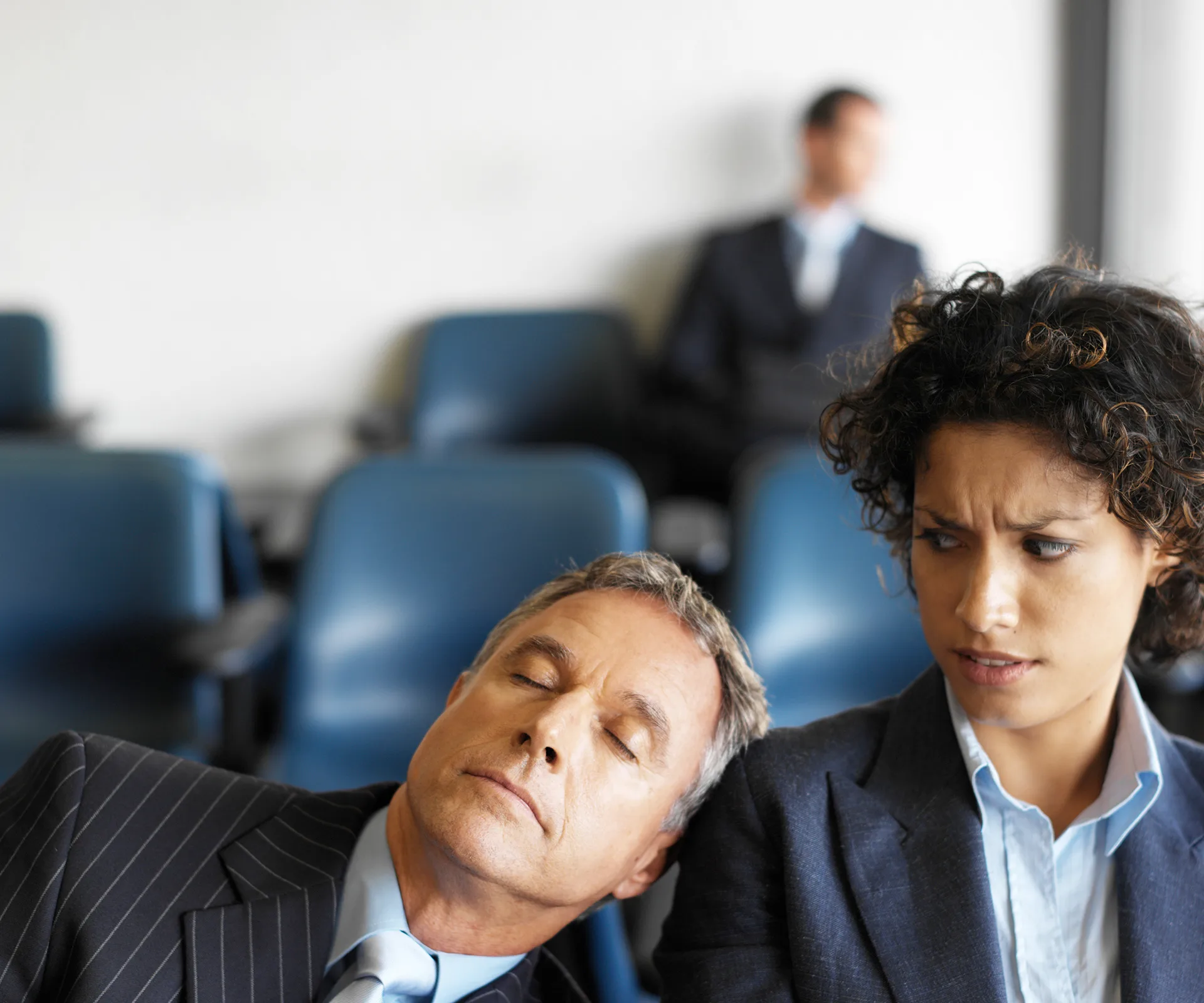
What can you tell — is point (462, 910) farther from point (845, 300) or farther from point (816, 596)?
point (845, 300)

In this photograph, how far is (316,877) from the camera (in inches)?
47.4

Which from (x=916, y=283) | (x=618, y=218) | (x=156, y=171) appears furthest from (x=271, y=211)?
(x=916, y=283)

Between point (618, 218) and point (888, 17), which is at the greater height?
point (888, 17)

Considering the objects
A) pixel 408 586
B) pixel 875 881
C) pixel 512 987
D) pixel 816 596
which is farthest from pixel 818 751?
pixel 408 586

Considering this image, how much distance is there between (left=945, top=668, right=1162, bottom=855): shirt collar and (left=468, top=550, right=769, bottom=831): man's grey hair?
21 centimetres

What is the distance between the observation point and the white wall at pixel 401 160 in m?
3.77

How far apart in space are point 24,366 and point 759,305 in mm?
2269

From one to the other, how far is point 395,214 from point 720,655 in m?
2.93

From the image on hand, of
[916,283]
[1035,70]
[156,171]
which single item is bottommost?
[916,283]

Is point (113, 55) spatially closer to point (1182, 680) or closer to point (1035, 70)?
point (1035, 70)

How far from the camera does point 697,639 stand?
1.26 metres

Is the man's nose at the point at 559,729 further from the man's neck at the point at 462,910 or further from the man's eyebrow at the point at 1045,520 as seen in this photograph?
→ the man's eyebrow at the point at 1045,520

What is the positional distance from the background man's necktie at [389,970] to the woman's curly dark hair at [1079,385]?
675 mm

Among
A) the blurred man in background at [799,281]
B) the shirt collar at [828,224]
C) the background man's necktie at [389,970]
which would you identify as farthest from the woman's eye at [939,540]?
the shirt collar at [828,224]
